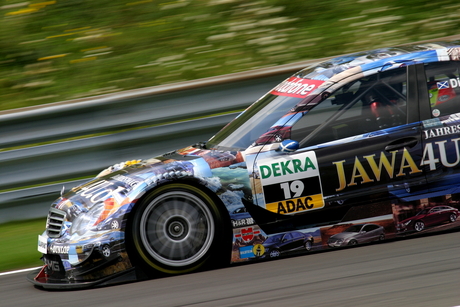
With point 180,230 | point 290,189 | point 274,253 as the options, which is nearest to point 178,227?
point 180,230

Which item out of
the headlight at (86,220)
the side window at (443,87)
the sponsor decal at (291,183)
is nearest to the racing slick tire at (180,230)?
the headlight at (86,220)

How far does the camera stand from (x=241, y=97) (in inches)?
291

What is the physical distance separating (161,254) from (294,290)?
1212 mm

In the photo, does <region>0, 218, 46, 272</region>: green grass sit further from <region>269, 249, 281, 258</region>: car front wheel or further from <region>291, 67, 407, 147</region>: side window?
<region>291, 67, 407, 147</region>: side window

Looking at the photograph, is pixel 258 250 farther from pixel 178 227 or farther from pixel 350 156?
pixel 350 156

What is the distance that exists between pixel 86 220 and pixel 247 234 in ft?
4.21

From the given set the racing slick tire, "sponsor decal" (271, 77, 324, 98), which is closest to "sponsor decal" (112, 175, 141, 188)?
the racing slick tire

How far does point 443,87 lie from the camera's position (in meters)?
5.42

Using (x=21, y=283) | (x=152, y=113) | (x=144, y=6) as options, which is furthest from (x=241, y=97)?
(x=144, y=6)

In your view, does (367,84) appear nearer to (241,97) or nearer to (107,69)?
(241,97)

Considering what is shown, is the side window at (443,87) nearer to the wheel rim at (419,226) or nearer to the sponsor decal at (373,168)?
the sponsor decal at (373,168)

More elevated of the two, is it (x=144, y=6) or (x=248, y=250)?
(x=144, y=6)

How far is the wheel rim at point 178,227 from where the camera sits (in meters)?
5.08

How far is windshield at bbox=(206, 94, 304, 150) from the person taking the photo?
17.8 feet
